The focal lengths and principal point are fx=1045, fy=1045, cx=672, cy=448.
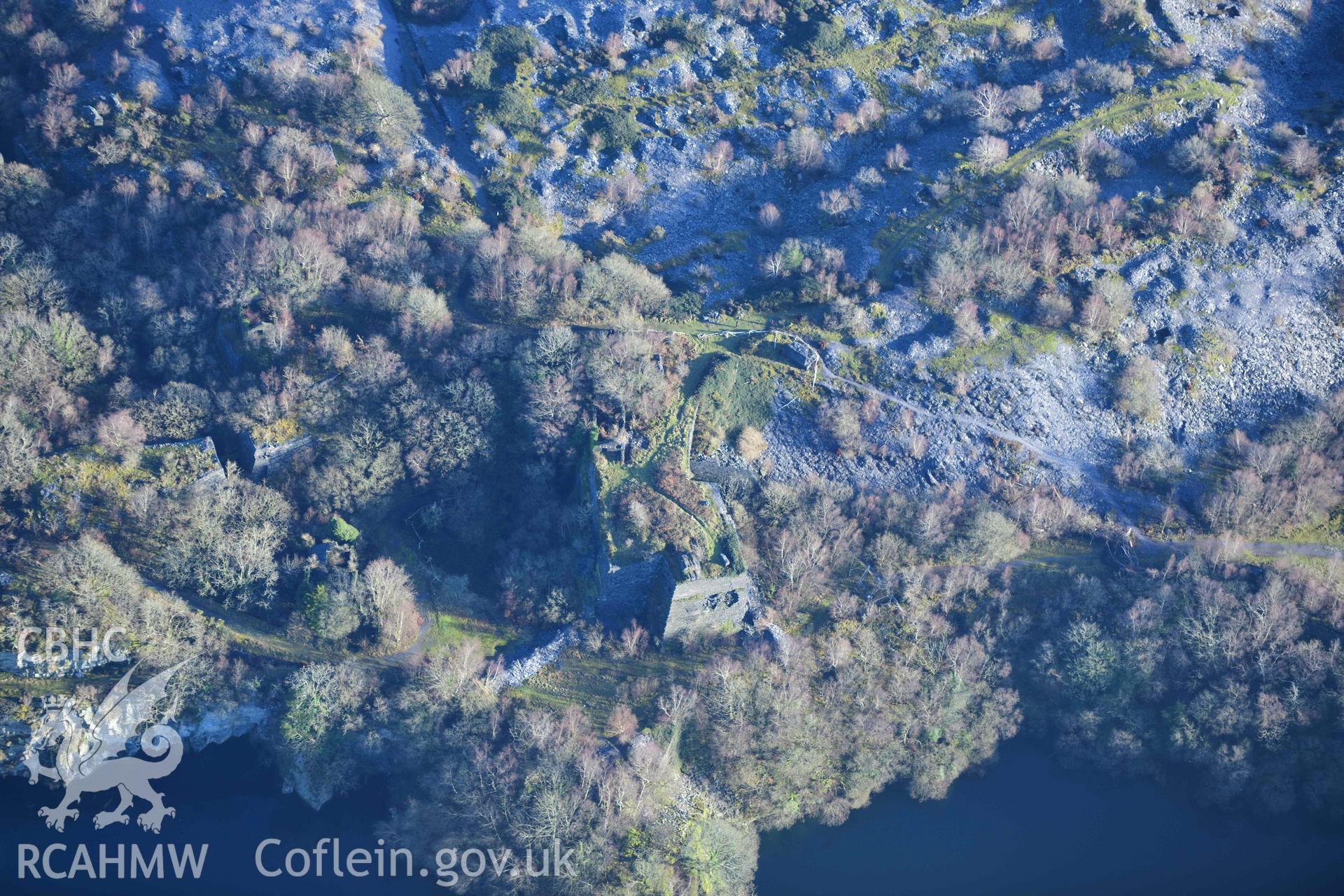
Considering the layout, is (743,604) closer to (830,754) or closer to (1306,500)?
(830,754)

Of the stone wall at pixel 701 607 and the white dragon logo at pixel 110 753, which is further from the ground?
the stone wall at pixel 701 607

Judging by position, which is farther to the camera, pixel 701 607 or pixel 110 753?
pixel 701 607

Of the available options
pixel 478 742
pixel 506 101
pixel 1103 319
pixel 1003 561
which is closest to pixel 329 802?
pixel 478 742

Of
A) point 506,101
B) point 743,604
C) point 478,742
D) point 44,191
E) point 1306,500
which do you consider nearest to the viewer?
point 478,742

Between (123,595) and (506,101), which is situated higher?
(506,101)

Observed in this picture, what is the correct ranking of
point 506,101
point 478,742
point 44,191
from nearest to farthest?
1. point 478,742
2. point 44,191
3. point 506,101

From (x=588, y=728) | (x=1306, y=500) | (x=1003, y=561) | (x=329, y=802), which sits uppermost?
(x=1306, y=500)

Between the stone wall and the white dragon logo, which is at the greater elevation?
the stone wall

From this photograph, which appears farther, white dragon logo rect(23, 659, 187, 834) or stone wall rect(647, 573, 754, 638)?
stone wall rect(647, 573, 754, 638)
